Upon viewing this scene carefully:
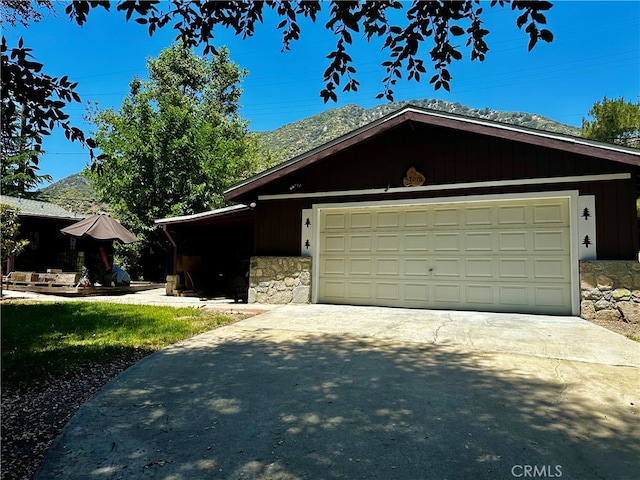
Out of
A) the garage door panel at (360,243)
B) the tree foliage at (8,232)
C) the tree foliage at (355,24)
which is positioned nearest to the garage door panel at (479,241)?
the garage door panel at (360,243)

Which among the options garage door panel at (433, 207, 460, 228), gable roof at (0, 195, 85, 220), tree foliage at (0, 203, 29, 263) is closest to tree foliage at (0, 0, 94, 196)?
garage door panel at (433, 207, 460, 228)

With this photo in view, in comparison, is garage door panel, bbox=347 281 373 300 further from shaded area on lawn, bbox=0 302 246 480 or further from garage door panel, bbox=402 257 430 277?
shaded area on lawn, bbox=0 302 246 480

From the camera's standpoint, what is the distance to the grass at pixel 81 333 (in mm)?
3855

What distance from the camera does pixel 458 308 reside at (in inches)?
288

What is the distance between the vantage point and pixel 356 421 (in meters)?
2.54

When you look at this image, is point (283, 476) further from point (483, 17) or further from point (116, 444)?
point (483, 17)

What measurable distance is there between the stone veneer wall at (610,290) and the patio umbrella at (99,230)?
12704 mm

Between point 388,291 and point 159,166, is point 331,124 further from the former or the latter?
point 388,291

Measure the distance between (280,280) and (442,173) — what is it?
4.32 metres

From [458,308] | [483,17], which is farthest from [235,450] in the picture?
[458,308]

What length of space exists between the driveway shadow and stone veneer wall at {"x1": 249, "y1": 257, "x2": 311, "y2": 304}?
4.34 meters

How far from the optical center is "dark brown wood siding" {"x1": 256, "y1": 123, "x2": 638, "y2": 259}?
20.7 ft

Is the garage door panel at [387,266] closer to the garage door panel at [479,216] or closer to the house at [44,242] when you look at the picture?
the garage door panel at [479,216]

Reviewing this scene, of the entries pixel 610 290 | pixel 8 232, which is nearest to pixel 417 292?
pixel 610 290
